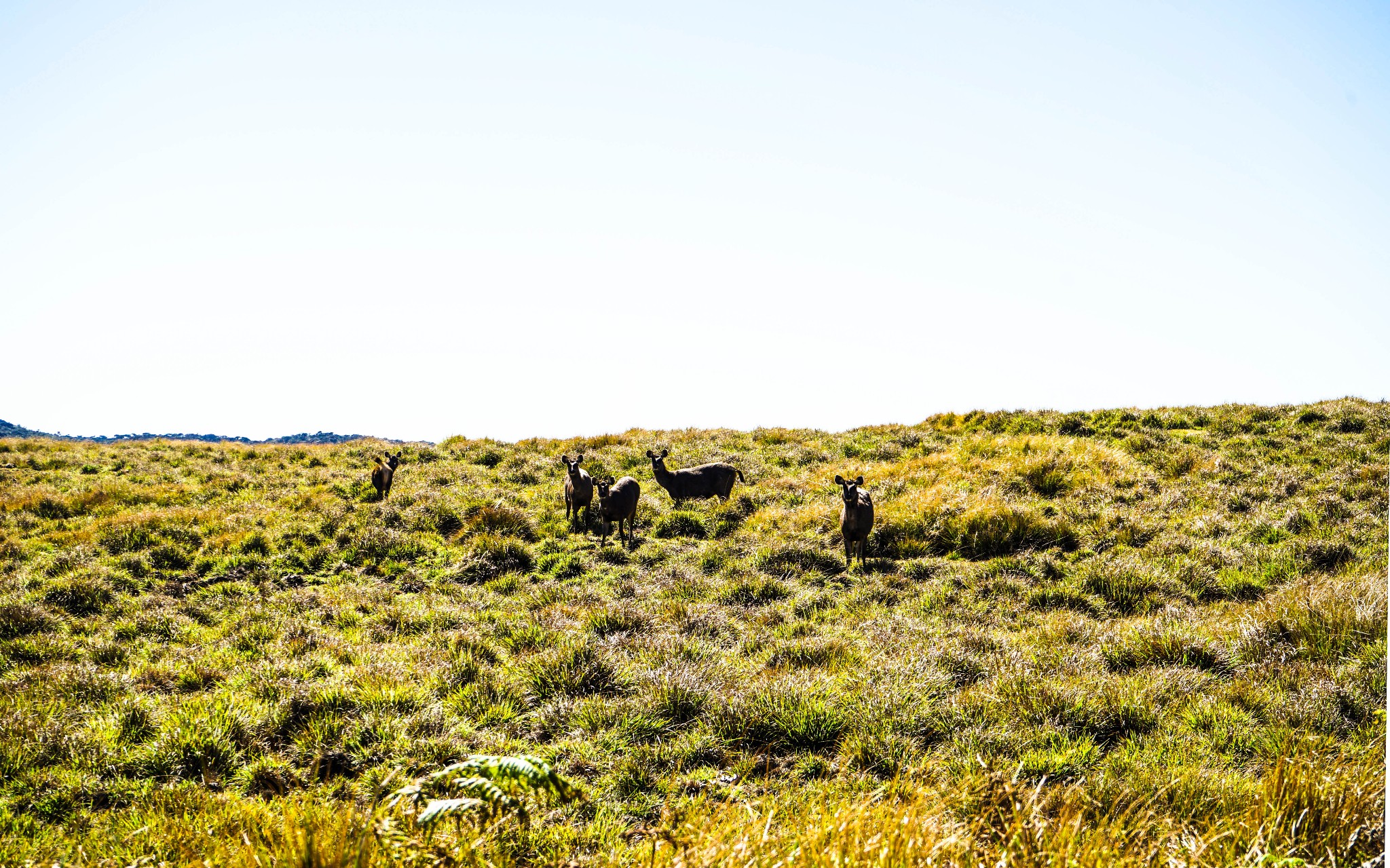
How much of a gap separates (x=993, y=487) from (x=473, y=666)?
11.2 meters

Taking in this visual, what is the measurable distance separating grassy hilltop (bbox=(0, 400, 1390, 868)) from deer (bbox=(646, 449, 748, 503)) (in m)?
0.56

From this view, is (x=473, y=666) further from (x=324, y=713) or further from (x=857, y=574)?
(x=857, y=574)

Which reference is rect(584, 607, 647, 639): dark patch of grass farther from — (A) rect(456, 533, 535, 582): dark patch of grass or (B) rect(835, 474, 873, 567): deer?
(B) rect(835, 474, 873, 567): deer

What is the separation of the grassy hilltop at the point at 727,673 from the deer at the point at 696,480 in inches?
22.1

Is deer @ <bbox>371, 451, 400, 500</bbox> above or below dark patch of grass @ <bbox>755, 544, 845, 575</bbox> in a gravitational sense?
above

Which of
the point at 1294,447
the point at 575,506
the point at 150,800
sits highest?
the point at 1294,447

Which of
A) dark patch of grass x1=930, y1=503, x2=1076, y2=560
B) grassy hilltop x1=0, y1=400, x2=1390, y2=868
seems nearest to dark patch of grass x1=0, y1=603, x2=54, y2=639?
grassy hilltop x1=0, y1=400, x2=1390, y2=868

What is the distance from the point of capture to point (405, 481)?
17.0 metres

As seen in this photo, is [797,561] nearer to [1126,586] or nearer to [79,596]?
[1126,586]

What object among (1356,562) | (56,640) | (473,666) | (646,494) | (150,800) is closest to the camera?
(150,800)

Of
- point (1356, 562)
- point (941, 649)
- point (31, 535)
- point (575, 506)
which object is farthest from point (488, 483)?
point (1356, 562)

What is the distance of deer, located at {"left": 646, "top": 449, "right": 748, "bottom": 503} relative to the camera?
→ 1572 cm

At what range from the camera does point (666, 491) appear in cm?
1692

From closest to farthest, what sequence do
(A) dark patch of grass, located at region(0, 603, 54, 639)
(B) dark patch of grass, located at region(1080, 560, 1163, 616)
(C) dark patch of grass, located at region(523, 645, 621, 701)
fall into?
1. (C) dark patch of grass, located at region(523, 645, 621, 701)
2. (A) dark patch of grass, located at region(0, 603, 54, 639)
3. (B) dark patch of grass, located at region(1080, 560, 1163, 616)
